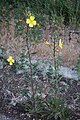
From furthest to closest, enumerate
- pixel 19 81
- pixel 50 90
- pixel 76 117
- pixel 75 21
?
pixel 75 21, pixel 19 81, pixel 50 90, pixel 76 117

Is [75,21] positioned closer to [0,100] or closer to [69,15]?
[69,15]

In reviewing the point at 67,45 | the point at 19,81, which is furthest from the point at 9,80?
the point at 67,45

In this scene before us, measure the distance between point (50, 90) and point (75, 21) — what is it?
213 centimetres

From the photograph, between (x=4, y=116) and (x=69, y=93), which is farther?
(x=69, y=93)

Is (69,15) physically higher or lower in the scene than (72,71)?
higher

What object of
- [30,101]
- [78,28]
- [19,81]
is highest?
[78,28]

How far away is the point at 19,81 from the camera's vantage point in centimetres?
411

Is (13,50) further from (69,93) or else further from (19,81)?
(69,93)

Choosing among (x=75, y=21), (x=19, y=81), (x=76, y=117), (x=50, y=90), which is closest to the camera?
(x=76, y=117)

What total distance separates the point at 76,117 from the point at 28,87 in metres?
0.71

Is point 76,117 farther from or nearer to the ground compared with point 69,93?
nearer to the ground

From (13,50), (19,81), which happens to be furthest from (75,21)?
(19,81)

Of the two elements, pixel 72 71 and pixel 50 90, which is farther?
pixel 72 71

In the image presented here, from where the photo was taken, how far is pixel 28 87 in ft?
13.1
